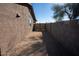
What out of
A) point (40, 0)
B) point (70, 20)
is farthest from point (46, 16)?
point (70, 20)

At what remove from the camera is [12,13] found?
335cm

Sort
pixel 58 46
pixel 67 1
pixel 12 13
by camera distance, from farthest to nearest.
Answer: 1. pixel 58 46
2. pixel 12 13
3. pixel 67 1

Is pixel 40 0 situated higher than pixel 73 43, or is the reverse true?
Result: pixel 40 0

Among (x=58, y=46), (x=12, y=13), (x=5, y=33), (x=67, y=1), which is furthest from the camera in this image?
(x=58, y=46)

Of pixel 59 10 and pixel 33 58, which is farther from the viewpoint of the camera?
pixel 59 10

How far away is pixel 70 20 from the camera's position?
3.24 metres

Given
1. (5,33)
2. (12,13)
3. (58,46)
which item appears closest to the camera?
(5,33)

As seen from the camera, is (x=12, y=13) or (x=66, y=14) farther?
(x=12, y=13)

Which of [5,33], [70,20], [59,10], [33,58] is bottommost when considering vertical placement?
[33,58]

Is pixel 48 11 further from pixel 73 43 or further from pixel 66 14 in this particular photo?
pixel 73 43

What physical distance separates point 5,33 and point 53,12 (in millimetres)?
1039

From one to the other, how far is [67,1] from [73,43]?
101 centimetres

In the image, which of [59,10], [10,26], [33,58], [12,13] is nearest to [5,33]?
[10,26]

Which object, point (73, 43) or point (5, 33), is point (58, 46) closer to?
point (73, 43)
